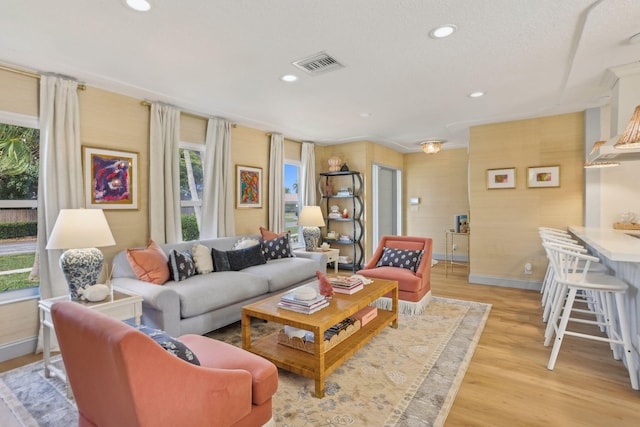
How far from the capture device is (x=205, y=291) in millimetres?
2908

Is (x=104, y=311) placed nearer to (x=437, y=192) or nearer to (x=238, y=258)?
(x=238, y=258)

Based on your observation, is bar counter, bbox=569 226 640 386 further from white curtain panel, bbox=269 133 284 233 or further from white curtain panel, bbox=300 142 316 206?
white curtain panel, bbox=300 142 316 206

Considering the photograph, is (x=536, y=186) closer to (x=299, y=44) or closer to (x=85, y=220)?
(x=299, y=44)

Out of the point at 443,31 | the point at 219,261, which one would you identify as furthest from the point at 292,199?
the point at 443,31

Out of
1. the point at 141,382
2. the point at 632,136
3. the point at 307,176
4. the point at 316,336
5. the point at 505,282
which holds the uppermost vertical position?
the point at 307,176

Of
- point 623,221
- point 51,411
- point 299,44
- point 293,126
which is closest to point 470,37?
point 299,44

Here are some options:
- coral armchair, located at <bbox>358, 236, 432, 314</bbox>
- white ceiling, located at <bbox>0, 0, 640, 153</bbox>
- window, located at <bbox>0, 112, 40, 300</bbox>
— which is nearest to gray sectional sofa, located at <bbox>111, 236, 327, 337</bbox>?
window, located at <bbox>0, 112, 40, 300</bbox>

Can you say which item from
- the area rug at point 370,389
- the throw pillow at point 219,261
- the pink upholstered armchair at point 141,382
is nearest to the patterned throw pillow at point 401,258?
the area rug at point 370,389

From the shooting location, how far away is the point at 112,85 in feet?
10.5

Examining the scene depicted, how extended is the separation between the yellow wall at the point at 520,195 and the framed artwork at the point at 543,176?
58mm

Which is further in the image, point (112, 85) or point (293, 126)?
point (293, 126)

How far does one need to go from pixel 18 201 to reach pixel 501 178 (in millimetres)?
5932

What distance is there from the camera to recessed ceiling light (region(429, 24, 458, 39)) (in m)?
2.24

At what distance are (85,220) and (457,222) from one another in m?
5.76
